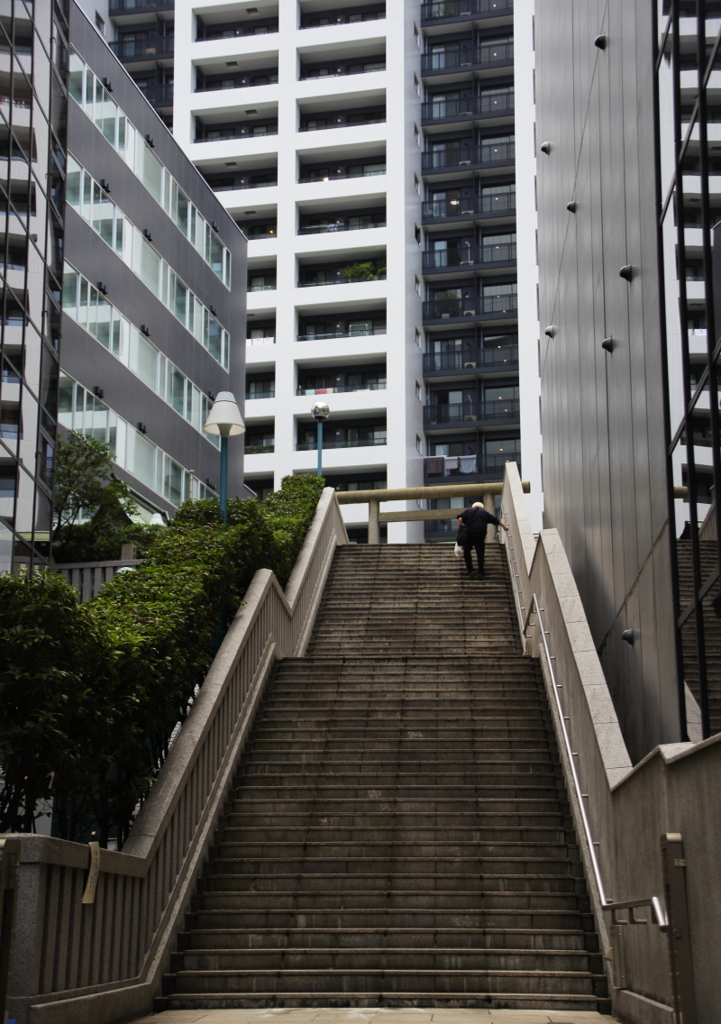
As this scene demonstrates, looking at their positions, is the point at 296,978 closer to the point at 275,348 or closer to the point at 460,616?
the point at 460,616

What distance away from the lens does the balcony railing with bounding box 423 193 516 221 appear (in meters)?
58.5

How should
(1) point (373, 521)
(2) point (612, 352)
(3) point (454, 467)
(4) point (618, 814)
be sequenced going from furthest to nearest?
(3) point (454, 467) < (1) point (373, 521) < (2) point (612, 352) < (4) point (618, 814)

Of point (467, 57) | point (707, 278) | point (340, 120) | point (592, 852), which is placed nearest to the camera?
point (707, 278)

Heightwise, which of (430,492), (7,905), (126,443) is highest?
(126,443)

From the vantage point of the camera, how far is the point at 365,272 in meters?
55.2

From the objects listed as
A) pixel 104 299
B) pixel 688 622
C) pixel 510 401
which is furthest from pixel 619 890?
pixel 510 401

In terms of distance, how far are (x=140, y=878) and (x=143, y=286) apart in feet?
64.6

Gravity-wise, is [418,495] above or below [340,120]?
below

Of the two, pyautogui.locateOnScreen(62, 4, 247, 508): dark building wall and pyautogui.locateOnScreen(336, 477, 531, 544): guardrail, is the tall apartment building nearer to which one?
pyautogui.locateOnScreen(62, 4, 247, 508): dark building wall

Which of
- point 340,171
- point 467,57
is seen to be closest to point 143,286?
point 340,171

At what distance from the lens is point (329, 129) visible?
5712 centimetres

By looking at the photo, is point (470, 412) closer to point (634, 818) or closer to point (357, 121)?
point (357, 121)

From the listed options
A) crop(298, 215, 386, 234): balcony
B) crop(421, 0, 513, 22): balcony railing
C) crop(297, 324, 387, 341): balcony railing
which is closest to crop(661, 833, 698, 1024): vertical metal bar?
crop(297, 324, 387, 341): balcony railing

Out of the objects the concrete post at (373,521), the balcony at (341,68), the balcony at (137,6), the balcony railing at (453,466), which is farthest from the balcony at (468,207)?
the concrete post at (373,521)
